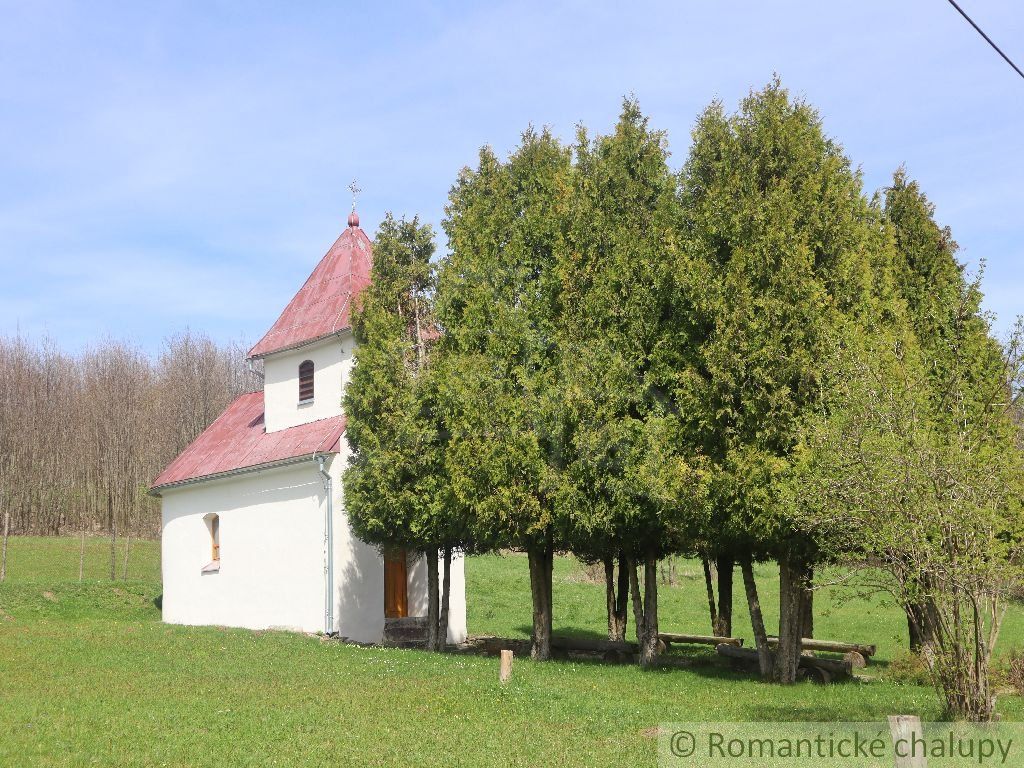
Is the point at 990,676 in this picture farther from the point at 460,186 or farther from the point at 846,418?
the point at 460,186

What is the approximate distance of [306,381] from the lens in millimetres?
26953

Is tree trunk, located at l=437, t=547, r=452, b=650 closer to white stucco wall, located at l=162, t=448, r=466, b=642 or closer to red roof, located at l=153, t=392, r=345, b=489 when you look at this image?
white stucco wall, located at l=162, t=448, r=466, b=642

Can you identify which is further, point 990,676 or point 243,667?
point 243,667

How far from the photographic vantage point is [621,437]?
17.3 meters

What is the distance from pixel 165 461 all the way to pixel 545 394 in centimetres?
4242

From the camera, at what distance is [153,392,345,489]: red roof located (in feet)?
81.9

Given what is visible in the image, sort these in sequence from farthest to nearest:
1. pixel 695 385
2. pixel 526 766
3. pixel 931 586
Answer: pixel 695 385, pixel 931 586, pixel 526 766

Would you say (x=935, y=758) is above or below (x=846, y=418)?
below

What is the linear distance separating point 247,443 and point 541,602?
11.7 meters

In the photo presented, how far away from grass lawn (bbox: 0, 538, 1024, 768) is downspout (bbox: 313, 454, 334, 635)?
0.89 m

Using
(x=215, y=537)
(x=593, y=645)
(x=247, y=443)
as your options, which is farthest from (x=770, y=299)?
(x=215, y=537)

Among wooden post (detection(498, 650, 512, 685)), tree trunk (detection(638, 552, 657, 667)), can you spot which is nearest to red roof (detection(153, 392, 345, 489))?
tree trunk (detection(638, 552, 657, 667))

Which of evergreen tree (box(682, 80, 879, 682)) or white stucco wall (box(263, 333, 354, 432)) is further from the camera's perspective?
white stucco wall (box(263, 333, 354, 432))

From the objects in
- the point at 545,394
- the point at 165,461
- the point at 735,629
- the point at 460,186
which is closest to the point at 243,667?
the point at 545,394
